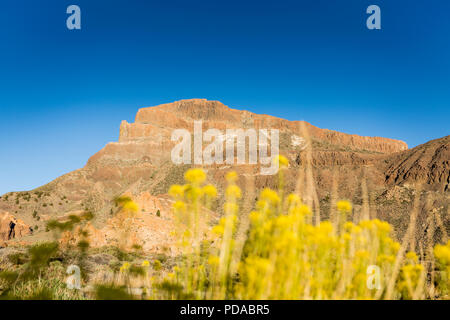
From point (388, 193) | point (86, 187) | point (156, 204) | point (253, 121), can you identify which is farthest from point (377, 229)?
point (253, 121)

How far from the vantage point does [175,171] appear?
6988 centimetres

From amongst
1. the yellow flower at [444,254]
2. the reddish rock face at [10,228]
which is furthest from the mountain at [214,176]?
the reddish rock face at [10,228]

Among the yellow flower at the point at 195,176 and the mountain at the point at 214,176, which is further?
the mountain at the point at 214,176

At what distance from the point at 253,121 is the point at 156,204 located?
111 meters

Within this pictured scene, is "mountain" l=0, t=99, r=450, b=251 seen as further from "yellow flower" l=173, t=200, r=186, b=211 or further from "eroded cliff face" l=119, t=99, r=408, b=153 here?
"yellow flower" l=173, t=200, r=186, b=211

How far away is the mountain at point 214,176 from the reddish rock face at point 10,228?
1.69m

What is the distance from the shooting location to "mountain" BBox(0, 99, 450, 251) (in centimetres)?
1522

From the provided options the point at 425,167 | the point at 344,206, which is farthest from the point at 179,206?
the point at 425,167

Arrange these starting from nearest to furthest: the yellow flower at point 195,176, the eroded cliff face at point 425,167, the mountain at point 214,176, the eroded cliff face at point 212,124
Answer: the yellow flower at point 195,176, the mountain at point 214,176, the eroded cliff face at point 425,167, the eroded cliff face at point 212,124

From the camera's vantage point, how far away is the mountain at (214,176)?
15220 mm

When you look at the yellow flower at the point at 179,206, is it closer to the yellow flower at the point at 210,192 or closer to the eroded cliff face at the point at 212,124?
the yellow flower at the point at 210,192

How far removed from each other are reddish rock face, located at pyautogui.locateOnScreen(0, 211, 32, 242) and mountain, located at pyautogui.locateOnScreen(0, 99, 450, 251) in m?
1.69

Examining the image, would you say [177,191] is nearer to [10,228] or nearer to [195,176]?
[195,176]
